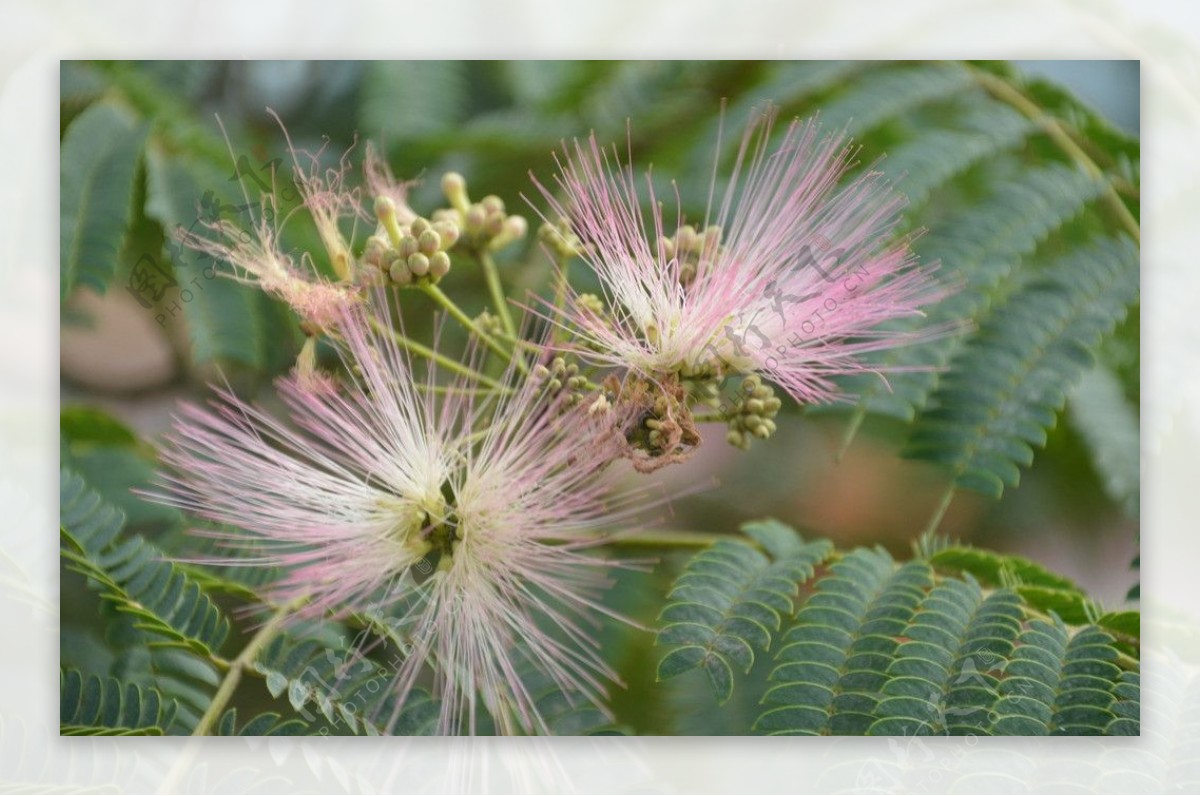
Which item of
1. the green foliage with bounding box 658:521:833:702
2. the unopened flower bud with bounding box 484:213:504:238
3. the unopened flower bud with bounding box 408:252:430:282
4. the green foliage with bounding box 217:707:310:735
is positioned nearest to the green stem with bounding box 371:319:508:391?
the unopened flower bud with bounding box 408:252:430:282

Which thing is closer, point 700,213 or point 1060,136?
point 700,213

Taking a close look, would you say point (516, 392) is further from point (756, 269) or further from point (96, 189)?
point (96, 189)

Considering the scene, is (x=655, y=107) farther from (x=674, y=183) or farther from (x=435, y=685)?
(x=435, y=685)

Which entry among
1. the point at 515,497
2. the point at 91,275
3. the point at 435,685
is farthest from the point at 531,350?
the point at 91,275

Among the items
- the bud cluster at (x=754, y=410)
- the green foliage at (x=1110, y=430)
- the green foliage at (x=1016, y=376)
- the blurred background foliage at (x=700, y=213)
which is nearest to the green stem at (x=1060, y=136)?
the blurred background foliage at (x=700, y=213)

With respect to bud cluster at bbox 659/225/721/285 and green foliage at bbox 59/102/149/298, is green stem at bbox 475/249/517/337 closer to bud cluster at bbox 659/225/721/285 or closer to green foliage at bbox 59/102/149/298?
bud cluster at bbox 659/225/721/285

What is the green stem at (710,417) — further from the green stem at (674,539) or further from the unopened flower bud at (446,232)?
the unopened flower bud at (446,232)


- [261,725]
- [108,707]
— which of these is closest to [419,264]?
[261,725]
